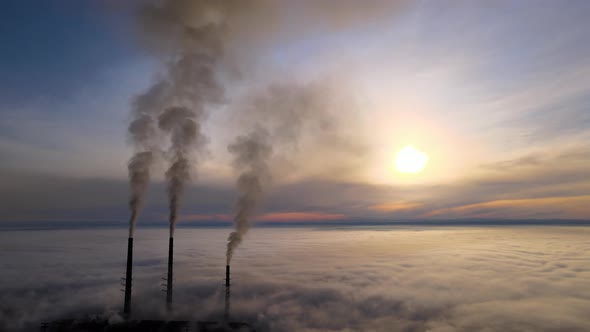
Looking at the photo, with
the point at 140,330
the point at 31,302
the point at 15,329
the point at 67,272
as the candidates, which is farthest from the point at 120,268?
the point at 140,330

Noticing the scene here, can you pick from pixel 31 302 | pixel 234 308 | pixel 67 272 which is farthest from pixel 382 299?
pixel 67 272

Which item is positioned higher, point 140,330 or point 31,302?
point 140,330

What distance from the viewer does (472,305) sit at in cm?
9469

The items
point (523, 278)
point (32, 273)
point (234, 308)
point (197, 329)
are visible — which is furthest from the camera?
point (32, 273)

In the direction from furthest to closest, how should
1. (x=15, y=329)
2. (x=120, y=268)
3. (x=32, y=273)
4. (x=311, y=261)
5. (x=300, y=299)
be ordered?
(x=311, y=261) < (x=120, y=268) < (x=32, y=273) < (x=300, y=299) < (x=15, y=329)

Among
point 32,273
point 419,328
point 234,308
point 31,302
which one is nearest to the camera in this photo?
point 419,328

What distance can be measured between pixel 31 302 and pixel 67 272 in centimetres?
6627

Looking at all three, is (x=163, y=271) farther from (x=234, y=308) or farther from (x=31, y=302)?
(x=234, y=308)

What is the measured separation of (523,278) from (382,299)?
7302 cm

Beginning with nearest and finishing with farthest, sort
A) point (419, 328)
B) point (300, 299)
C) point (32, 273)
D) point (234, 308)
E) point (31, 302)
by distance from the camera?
point (419, 328) → point (234, 308) → point (31, 302) → point (300, 299) → point (32, 273)

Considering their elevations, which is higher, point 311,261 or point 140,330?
point 140,330

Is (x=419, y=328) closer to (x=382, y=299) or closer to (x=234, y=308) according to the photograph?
(x=382, y=299)

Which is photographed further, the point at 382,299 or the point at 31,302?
the point at 382,299

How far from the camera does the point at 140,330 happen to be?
4809 centimetres
